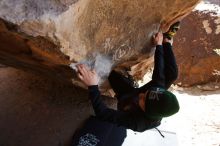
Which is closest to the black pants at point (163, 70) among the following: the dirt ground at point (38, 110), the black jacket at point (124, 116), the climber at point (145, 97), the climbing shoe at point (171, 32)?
the climber at point (145, 97)

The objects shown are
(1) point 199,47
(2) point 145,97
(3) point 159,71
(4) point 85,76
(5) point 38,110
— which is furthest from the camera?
(1) point 199,47

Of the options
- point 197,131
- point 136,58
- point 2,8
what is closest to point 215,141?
point 197,131

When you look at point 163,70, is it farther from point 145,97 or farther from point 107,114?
point 107,114

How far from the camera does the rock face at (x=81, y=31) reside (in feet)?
6.19

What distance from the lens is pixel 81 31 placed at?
2.28 meters

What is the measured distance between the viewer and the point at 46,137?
3164 mm

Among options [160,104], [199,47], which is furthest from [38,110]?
[199,47]

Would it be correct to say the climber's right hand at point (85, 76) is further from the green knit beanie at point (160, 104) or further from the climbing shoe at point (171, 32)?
the climbing shoe at point (171, 32)

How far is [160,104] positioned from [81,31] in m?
0.68

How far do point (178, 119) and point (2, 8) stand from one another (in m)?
3.28

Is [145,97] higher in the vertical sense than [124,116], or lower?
higher

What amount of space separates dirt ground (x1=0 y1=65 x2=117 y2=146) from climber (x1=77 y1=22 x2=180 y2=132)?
0.60 m

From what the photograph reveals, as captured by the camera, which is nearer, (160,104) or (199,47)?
(160,104)

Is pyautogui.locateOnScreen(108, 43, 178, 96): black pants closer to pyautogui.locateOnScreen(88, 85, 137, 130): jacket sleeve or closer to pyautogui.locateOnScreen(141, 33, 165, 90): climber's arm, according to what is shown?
pyautogui.locateOnScreen(141, 33, 165, 90): climber's arm
